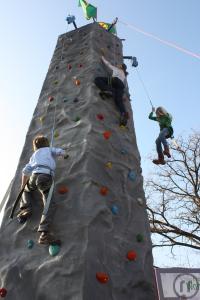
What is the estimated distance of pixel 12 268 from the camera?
3.33m

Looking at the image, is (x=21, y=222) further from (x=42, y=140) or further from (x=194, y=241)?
(x=194, y=241)

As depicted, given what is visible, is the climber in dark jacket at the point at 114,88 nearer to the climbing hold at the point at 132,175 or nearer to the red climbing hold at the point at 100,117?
the red climbing hold at the point at 100,117

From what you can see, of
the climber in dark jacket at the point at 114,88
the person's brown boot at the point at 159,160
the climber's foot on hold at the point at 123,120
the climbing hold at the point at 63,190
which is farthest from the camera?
the person's brown boot at the point at 159,160

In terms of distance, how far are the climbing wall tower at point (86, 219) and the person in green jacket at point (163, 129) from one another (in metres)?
0.84

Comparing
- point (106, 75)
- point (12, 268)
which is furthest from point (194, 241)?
point (12, 268)

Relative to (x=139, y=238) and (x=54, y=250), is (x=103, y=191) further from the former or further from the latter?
(x=54, y=250)

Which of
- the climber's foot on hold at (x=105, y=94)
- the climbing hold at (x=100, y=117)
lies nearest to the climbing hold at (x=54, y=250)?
the climbing hold at (x=100, y=117)

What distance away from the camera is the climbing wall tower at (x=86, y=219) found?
3.07m

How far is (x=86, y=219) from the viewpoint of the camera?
340cm

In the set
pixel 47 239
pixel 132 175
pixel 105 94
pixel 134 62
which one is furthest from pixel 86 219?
pixel 134 62

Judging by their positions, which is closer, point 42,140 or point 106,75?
point 42,140

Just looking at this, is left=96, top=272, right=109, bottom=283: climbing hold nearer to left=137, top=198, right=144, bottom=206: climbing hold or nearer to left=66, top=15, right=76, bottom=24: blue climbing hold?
left=137, top=198, right=144, bottom=206: climbing hold

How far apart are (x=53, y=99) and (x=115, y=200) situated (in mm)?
2287

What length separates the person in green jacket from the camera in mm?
5953
